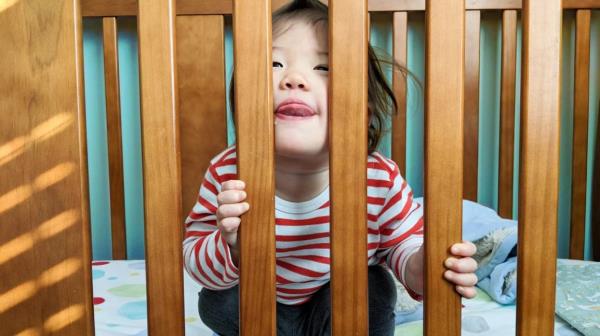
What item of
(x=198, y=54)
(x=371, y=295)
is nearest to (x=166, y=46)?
(x=371, y=295)

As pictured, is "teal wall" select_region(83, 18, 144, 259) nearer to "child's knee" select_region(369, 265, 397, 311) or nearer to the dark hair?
the dark hair

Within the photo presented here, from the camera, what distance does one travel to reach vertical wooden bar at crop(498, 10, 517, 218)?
4.75 ft

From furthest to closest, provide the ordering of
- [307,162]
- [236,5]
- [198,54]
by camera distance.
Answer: [198,54], [307,162], [236,5]

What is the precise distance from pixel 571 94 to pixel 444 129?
1.20m

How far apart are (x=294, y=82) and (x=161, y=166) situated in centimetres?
25

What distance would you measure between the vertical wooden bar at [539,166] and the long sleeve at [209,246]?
0.31 meters

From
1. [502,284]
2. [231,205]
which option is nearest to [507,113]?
[502,284]

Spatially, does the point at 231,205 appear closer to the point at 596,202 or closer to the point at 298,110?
the point at 298,110

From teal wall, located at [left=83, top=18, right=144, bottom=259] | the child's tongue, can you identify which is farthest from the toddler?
teal wall, located at [left=83, top=18, right=144, bottom=259]

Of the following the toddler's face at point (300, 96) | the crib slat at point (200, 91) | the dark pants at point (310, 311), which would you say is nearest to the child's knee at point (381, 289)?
the dark pants at point (310, 311)

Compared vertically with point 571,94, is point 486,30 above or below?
above

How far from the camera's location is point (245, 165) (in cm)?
51

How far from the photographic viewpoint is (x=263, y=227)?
52cm

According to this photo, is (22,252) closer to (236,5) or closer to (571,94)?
(236,5)
